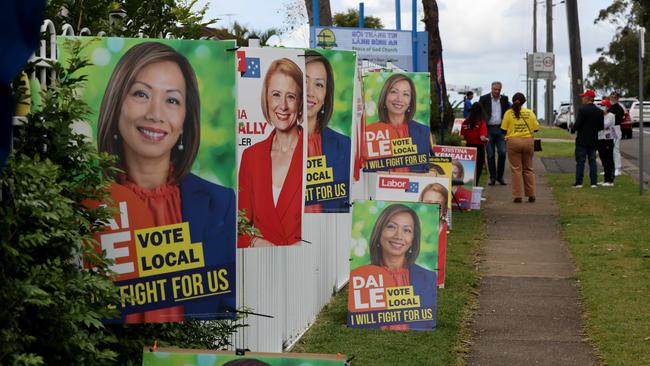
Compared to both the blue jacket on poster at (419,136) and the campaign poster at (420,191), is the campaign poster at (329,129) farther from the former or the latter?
the blue jacket on poster at (419,136)

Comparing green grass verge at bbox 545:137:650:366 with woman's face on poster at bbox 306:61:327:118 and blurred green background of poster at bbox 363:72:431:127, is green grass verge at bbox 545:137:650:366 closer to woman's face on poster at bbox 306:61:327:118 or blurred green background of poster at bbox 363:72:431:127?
blurred green background of poster at bbox 363:72:431:127

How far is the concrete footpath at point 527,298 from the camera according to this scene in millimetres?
9602

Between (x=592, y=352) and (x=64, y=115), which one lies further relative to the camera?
(x=592, y=352)

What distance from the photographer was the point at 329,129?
853cm

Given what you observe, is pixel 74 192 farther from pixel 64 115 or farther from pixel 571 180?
pixel 571 180

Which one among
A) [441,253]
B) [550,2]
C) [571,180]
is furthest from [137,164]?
[550,2]

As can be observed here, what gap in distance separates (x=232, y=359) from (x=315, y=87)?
3522 millimetres

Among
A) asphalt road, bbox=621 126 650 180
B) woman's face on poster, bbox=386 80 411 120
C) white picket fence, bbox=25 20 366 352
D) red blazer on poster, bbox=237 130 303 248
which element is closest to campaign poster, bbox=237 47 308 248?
red blazer on poster, bbox=237 130 303 248

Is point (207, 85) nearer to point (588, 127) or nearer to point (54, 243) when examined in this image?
point (54, 243)

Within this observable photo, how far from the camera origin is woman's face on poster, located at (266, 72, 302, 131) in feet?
23.9

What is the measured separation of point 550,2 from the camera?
192ft

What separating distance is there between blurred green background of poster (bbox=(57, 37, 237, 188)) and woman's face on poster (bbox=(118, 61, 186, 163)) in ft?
0.31

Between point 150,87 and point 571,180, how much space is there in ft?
72.9

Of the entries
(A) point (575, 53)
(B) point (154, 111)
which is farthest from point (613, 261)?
(A) point (575, 53)
